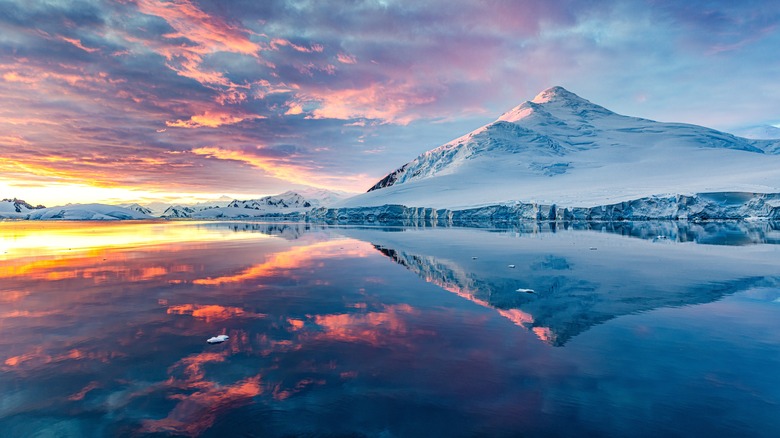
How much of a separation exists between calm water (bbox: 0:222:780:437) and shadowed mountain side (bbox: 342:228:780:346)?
97 mm

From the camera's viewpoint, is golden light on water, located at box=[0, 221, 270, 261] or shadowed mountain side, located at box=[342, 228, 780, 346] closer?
shadowed mountain side, located at box=[342, 228, 780, 346]

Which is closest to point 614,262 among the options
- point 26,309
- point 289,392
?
point 289,392

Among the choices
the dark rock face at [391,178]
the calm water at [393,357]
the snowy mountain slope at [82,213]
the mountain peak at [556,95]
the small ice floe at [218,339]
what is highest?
the mountain peak at [556,95]

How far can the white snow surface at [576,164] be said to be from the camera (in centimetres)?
6197

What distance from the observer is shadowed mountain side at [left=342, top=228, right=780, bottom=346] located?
7.85m

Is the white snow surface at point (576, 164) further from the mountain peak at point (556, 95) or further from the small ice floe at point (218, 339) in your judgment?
the small ice floe at point (218, 339)

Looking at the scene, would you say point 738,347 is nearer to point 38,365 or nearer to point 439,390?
point 439,390

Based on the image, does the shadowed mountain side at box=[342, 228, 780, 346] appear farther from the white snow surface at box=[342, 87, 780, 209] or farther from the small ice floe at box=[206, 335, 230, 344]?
the white snow surface at box=[342, 87, 780, 209]

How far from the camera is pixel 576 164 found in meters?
90.0

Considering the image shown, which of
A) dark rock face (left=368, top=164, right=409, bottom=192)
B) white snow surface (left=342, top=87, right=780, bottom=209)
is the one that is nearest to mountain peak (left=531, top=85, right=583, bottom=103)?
white snow surface (left=342, top=87, right=780, bottom=209)

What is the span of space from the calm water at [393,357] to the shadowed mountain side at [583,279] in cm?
10

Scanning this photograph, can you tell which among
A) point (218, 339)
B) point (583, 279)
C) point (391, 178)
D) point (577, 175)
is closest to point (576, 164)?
point (577, 175)

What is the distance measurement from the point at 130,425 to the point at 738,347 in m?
8.23

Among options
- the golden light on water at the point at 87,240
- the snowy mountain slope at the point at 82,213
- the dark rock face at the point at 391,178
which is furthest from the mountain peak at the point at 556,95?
the snowy mountain slope at the point at 82,213
